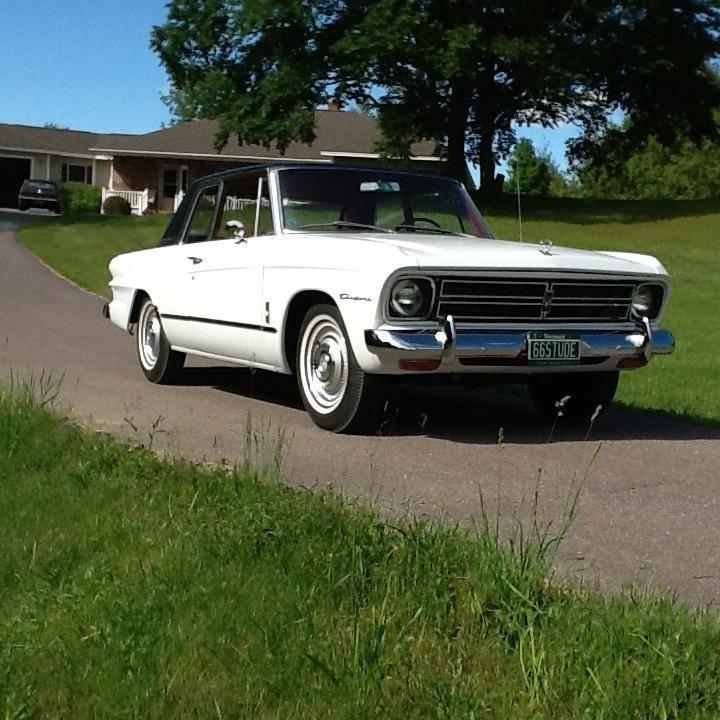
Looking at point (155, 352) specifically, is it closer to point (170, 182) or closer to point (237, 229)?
point (237, 229)

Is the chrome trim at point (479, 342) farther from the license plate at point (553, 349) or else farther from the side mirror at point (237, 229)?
the side mirror at point (237, 229)

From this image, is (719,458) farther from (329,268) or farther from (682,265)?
(682,265)

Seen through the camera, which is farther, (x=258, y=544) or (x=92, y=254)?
(x=92, y=254)

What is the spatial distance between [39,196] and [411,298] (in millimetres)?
49803

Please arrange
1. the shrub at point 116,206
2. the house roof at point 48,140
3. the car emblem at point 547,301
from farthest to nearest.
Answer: the house roof at point 48,140, the shrub at point 116,206, the car emblem at point 547,301

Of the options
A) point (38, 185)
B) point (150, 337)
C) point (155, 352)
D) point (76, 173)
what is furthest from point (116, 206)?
point (155, 352)

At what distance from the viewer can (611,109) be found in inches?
1855

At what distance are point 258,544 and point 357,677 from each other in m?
1.18

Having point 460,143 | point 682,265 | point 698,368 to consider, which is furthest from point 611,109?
point 698,368

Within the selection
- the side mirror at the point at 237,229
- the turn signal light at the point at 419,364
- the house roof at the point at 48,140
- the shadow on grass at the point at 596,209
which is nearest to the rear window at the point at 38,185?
the house roof at the point at 48,140

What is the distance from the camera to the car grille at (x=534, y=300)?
7250 mm

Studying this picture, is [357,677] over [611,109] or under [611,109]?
under

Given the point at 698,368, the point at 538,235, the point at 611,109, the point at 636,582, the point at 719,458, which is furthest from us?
the point at 611,109

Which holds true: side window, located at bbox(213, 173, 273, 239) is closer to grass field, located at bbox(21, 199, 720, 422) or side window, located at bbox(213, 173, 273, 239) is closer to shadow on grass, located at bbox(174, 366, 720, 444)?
shadow on grass, located at bbox(174, 366, 720, 444)
